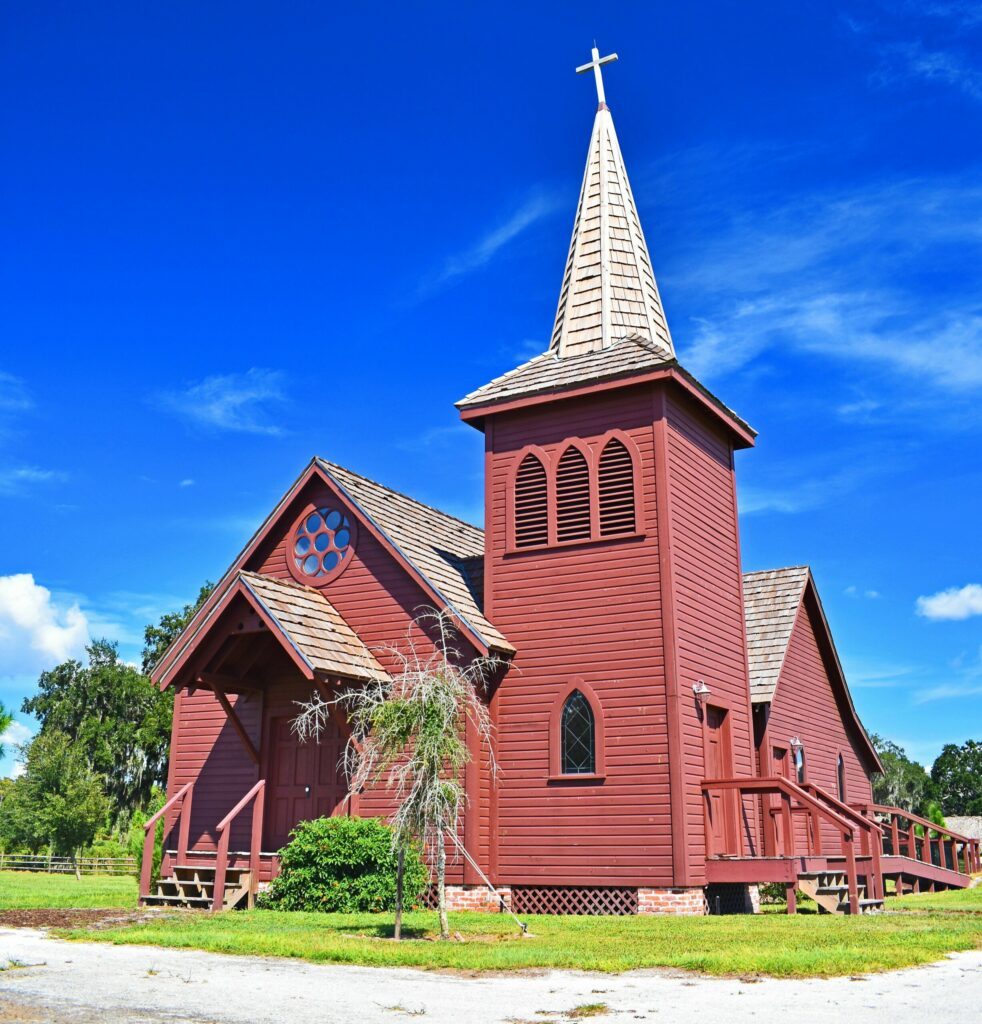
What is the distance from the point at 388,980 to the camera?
9898 millimetres

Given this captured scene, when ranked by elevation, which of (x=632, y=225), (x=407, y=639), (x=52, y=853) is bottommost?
(x=52, y=853)

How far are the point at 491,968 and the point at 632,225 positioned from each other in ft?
56.9

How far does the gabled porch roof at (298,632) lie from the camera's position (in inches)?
718

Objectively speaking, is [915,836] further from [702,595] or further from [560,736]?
[560,736]

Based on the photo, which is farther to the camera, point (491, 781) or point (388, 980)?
point (491, 781)

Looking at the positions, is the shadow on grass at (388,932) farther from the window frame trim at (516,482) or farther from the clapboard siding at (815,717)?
the clapboard siding at (815,717)

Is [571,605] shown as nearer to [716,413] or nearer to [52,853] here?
[716,413]

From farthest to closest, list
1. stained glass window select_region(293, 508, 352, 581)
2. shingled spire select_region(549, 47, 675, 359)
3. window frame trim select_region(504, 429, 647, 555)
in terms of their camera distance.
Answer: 1. shingled spire select_region(549, 47, 675, 359)
2. stained glass window select_region(293, 508, 352, 581)
3. window frame trim select_region(504, 429, 647, 555)

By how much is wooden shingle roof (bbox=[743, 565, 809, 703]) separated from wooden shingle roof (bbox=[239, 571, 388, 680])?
8.62 meters

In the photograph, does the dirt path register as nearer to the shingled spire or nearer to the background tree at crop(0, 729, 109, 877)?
the shingled spire

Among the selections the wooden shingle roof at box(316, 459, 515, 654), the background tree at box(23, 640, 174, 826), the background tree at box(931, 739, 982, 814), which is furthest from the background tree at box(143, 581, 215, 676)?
the background tree at box(931, 739, 982, 814)

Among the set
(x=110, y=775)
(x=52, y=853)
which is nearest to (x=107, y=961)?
(x=52, y=853)

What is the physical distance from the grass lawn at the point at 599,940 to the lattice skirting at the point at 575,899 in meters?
1.32

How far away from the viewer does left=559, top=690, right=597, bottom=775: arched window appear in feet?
61.0
